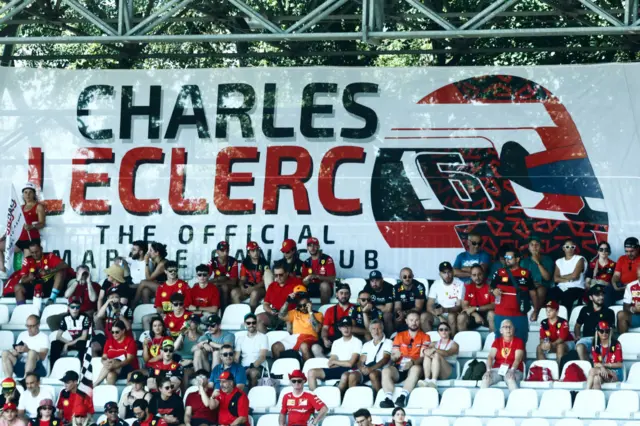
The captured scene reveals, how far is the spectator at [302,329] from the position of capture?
14.9 metres

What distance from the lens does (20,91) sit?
689 inches

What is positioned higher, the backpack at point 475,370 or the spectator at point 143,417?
the backpack at point 475,370

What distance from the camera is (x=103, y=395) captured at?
14617 millimetres

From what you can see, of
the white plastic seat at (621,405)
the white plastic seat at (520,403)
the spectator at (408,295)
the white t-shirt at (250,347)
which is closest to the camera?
the white plastic seat at (621,405)

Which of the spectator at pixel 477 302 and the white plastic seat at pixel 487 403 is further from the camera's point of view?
the spectator at pixel 477 302

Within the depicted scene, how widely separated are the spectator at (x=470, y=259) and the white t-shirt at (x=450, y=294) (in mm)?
402

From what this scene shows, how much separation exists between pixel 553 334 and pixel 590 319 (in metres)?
0.43

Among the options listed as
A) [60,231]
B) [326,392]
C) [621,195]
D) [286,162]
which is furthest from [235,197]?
[621,195]

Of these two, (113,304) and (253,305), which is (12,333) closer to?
(113,304)

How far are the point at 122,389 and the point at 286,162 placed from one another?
12.4 ft

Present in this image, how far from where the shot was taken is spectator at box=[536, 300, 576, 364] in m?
14.2

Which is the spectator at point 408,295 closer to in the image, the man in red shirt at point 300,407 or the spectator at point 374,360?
the spectator at point 374,360

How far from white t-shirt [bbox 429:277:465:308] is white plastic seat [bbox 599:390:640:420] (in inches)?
102

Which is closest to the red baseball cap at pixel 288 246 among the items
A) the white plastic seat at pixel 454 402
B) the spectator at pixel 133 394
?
the spectator at pixel 133 394
